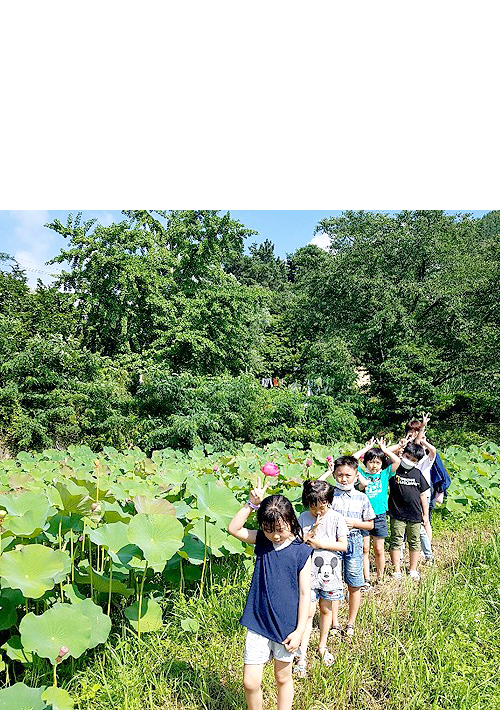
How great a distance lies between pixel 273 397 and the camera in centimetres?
1533

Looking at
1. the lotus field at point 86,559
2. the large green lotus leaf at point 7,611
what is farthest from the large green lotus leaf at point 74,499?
the large green lotus leaf at point 7,611

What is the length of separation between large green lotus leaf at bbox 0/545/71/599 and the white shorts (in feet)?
3.29

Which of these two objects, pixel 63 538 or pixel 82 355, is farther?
pixel 82 355

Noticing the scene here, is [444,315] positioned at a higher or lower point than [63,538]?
higher

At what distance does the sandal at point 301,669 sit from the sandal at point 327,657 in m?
0.13

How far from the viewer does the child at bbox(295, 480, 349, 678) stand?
10.2ft

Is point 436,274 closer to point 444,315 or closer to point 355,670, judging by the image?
point 444,315

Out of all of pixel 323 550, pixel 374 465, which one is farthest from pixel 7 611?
pixel 374 465

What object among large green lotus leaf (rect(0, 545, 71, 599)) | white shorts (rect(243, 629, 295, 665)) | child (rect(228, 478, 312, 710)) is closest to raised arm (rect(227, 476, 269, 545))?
child (rect(228, 478, 312, 710))

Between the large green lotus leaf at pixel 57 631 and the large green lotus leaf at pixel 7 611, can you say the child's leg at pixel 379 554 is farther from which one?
the large green lotus leaf at pixel 7 611

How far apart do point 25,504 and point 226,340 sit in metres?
13.3

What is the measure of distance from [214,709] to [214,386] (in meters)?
11.7
